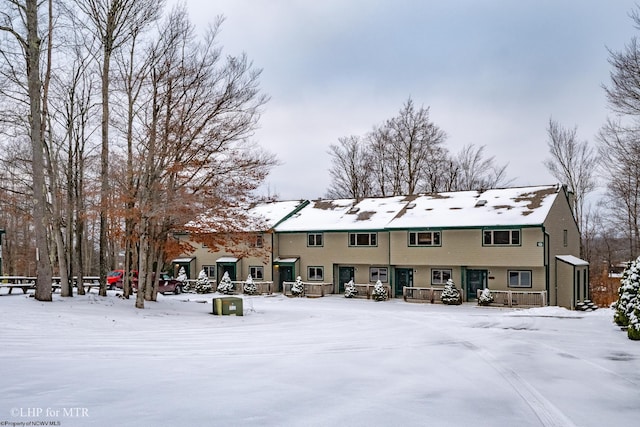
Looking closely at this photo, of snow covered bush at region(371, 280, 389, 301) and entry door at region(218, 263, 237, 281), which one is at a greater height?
entry door at region(218, 263, 237, 281)

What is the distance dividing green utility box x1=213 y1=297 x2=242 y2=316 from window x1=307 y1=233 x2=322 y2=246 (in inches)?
609

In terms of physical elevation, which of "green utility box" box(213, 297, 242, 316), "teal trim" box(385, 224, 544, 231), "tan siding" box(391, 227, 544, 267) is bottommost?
"green utility box" box(213, 297, 242, 316)

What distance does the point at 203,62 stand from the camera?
20125 mm

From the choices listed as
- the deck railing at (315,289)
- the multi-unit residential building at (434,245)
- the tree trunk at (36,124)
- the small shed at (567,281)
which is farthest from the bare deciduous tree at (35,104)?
the small shed at (567,281)

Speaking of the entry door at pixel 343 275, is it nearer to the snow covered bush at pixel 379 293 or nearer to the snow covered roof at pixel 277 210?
the snow covered bush at pixel 379 293

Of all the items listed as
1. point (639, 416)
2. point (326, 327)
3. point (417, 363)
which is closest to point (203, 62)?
point (326, 327)

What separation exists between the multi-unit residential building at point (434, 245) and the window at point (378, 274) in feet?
0.22

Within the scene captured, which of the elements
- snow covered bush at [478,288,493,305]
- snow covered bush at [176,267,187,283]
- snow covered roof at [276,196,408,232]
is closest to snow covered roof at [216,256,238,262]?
snow covered bush at [176,267,187,283]

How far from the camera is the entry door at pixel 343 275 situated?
118 ft

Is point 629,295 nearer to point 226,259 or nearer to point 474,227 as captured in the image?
point 474,227

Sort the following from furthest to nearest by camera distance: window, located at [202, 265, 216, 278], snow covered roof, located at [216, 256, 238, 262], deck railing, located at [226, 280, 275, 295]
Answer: window, located at [202, 265, 216, 278]
snow covered roof, located at [216, 256, 238, 262]
deck railing, located at [226, 280, 275, 295]

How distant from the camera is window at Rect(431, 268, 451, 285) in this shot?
3200 cm

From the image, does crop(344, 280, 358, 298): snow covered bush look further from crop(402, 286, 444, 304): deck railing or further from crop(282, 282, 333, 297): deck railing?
crop(402, 286, 444, 304): deck railing

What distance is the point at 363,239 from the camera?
34.8m
